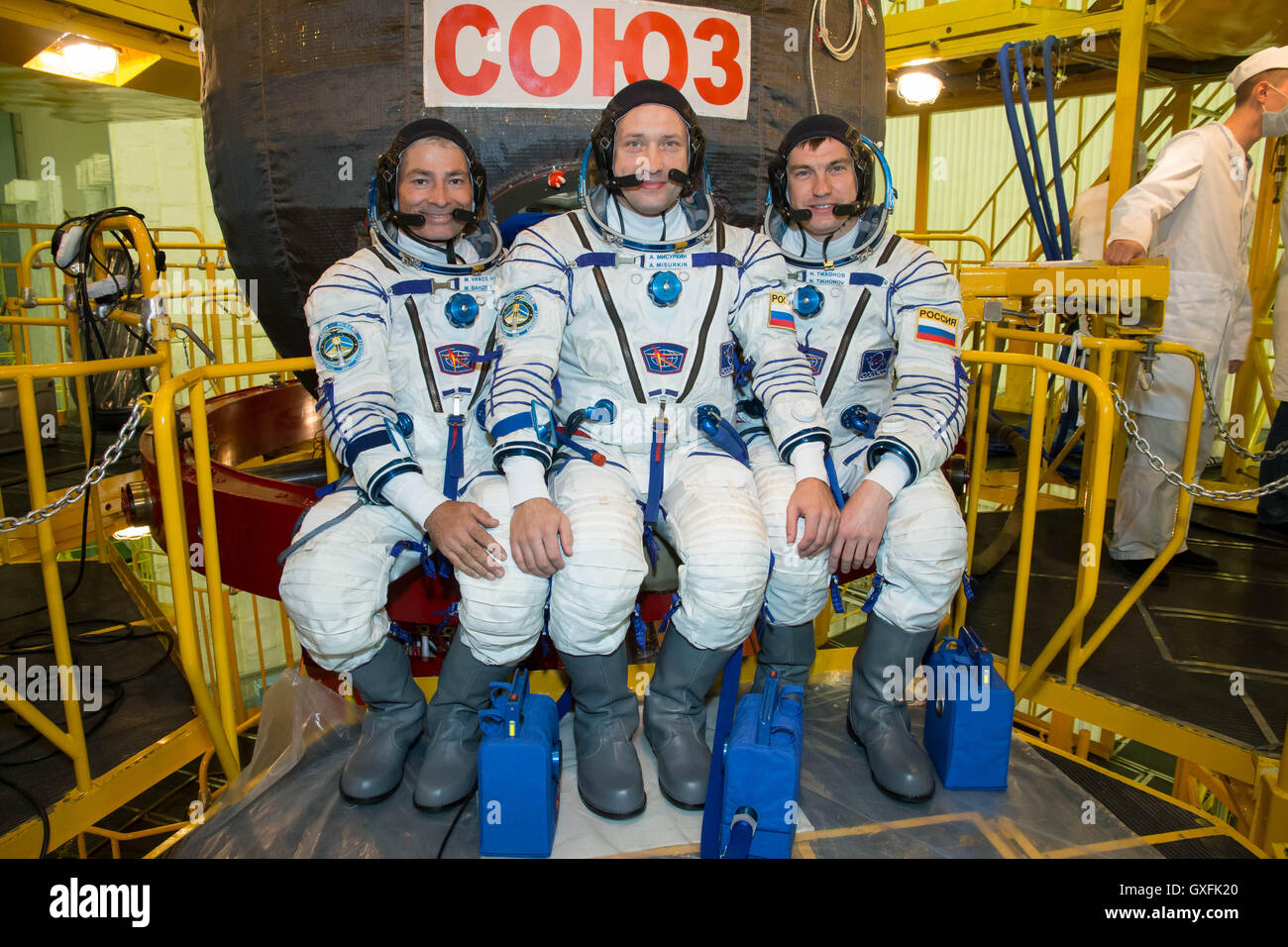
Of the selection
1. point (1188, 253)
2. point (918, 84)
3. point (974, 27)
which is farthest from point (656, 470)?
point (918, 84)

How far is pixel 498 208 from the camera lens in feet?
9.36

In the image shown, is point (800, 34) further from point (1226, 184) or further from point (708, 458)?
point (1226, 184)

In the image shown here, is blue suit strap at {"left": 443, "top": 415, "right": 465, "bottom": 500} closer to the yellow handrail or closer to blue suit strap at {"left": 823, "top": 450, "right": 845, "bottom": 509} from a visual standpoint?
the yellow handrail

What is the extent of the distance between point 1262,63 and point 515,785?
4.07m

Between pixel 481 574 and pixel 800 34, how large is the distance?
7.40ft

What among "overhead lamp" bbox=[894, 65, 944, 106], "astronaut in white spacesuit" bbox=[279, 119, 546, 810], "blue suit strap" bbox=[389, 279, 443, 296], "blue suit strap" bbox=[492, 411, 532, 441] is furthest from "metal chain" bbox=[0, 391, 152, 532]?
"overhead lamp" bbox=[894, 65, 944, 106]

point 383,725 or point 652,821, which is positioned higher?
point 383,725

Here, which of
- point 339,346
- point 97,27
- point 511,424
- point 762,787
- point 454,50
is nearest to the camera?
point 762,787

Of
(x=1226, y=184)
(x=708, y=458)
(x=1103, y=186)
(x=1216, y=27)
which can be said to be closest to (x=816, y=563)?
(x=708, y=458)

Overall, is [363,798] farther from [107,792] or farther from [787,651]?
[787,651]

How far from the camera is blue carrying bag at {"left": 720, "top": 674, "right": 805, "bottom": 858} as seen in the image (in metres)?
1.73

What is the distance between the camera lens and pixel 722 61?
9.20ft

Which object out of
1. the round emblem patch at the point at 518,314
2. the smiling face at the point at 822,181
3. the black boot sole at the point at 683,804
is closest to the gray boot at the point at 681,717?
→ the black boot sole at the point at 683,804

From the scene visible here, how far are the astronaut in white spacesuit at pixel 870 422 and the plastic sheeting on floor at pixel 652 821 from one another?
0.10 meters
